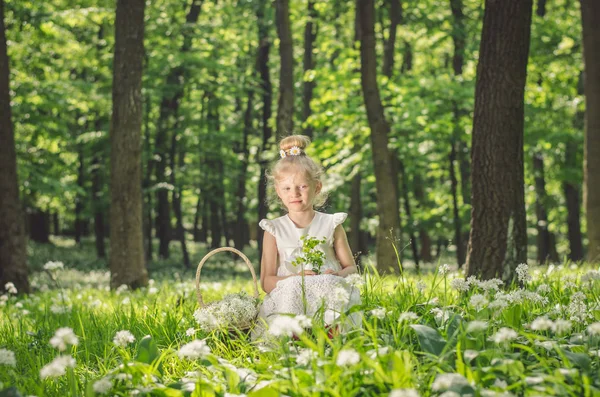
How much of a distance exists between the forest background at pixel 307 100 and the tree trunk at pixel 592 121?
2638 mm

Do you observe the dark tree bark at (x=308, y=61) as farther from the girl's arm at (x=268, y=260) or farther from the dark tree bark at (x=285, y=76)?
the girl's arm at (x=268, y=260)

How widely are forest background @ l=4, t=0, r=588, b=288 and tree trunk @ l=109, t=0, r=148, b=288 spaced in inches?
99.0

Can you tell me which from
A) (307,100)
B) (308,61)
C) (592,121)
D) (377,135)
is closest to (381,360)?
(377,135)

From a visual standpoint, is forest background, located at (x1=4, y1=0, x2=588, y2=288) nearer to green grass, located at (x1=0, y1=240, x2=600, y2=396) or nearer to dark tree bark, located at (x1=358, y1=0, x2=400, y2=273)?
dark tree bark, located at (x1=358, y1=0, x2=400, y2=273)

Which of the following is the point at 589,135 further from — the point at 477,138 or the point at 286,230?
the point at 286,230

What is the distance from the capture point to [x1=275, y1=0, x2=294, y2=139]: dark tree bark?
435 inches

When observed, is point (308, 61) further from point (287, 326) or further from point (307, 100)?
point (287, 326)

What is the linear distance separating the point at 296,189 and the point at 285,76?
7.02 meters

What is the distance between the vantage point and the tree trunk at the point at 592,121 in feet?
34.5

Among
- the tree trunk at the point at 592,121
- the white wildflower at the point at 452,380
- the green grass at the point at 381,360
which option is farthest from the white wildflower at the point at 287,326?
the tree trunk at the point at 592,121

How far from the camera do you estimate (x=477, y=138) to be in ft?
20.7

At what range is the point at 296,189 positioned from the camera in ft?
15.8

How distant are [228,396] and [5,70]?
925 cm

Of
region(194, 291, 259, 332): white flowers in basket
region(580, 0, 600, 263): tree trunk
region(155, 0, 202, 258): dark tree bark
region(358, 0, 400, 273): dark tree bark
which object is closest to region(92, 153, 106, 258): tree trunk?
region(155, 0, 202, 258): dark tree bark
